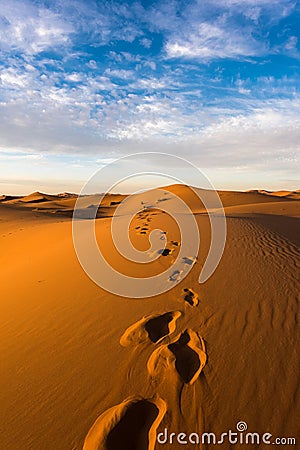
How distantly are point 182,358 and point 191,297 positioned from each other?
1521mm

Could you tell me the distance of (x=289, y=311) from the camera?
4.04 m

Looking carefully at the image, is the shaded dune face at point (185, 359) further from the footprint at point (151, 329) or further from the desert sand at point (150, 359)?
the footprint at point (151, 329)

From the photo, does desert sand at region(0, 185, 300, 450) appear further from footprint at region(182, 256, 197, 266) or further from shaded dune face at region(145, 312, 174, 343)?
footprint at region(182, 256, 197, 266)

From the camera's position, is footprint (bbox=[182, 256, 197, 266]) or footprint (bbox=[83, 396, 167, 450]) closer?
footprint (bbox=[83, 396, 167, 450])

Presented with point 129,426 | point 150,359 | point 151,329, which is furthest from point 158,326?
point 129,426

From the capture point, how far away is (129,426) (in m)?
2.48

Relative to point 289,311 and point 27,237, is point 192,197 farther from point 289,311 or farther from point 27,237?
point 289,311

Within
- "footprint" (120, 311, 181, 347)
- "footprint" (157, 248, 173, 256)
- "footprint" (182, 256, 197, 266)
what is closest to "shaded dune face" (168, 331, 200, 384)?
"footprint" (120, 311, 181, 347)

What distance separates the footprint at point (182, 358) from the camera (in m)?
2.99

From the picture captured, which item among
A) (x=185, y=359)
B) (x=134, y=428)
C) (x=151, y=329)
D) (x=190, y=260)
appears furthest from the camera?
(x=190, y=260)

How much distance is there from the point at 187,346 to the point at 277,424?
1.19m

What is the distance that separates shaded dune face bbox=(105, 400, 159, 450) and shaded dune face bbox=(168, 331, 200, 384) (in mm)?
484

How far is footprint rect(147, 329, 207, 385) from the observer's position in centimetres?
299

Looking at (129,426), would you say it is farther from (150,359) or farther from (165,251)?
(165,251)
